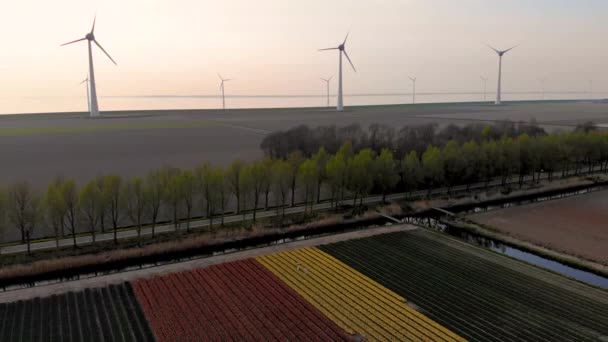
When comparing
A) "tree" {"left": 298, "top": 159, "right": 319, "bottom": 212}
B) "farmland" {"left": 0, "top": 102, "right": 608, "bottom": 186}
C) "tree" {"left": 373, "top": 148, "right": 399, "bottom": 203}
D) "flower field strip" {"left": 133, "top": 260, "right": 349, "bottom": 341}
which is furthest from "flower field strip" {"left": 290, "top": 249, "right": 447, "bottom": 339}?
"farmland" {"left": 0, "top": 102, "right": 608, "bottom": 186}

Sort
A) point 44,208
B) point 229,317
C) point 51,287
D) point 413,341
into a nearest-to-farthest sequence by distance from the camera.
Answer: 1. point 413,341
2. point 229,317
3. point 51,287
4. point 44,208

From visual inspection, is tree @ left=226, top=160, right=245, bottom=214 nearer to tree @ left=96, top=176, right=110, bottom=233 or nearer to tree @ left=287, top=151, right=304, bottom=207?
tree @ left=287, top=151, right=304, bottom=207

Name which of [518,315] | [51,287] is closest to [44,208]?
[51,287]

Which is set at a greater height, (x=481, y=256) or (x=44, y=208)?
(x=44, y=208)

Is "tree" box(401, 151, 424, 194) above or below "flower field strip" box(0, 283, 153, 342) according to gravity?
above

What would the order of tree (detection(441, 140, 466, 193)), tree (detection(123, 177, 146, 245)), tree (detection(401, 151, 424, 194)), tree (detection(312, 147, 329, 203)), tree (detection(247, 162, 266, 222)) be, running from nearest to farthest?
1. tree (detection(123, 177, 146, 245))
2. tree (detection(247, 162, 266, 222))
3. tree (detection(312, 147, 329, 203))
4. tree (detection(401, 151, 424, 194))
5. tree (detection(441, 140, 466, 193))

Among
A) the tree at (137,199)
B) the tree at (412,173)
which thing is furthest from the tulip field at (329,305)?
the tree at (412,173)

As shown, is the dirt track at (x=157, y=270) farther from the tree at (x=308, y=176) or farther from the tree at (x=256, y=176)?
the tree at (x=256, y=176)

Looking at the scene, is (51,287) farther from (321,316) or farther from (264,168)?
(264,168)
